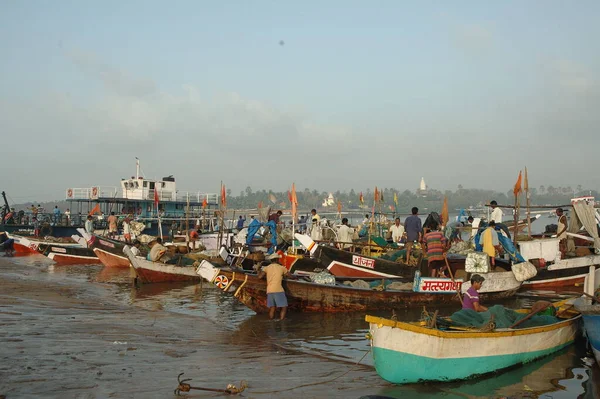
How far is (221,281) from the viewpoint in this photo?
12.8 metres

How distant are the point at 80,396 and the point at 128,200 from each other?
31.3 m

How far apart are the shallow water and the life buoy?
90 cm

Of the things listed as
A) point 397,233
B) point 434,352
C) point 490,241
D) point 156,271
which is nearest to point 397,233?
point 397,233

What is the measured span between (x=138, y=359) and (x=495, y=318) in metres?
5.99

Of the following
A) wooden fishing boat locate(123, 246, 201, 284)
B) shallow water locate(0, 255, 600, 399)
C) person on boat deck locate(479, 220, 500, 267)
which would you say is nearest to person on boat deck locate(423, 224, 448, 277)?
shallow water locate(0, 255, 600, 399)

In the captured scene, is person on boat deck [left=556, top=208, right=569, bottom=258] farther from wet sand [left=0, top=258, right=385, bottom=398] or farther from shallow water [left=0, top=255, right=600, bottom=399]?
wet sand [left=0, top=258, right=385, bottom=398]

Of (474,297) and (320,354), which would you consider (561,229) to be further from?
(320,354)

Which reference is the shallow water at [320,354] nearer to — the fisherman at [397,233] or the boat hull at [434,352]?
the boat hull at [434,352]

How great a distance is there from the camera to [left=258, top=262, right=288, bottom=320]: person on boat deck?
40.8 feet

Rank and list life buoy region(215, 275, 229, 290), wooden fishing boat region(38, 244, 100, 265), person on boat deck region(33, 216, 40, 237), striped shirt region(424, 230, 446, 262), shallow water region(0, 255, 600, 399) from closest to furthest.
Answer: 1. shallow water region(0, 255, 600, 399)
2. life buoy region(215, 275, 229, 290)
3. striped shirt region(424, 230, 446, 262)
4. wooden fishing boat region(38, 244, 100, 265)
5. person on boat deck region(33, 216, 40, 237)

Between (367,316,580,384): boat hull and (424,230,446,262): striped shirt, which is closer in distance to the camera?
(367,316,580,384): boat hull

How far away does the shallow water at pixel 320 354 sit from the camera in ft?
26.5

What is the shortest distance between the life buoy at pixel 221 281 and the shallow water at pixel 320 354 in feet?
2.94

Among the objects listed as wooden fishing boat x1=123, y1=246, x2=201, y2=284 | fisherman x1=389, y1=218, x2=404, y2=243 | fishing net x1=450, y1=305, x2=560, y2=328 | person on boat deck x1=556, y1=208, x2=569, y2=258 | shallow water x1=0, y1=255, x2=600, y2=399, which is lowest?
shallow water x1=0, y1=255, x2=600, y2=399
